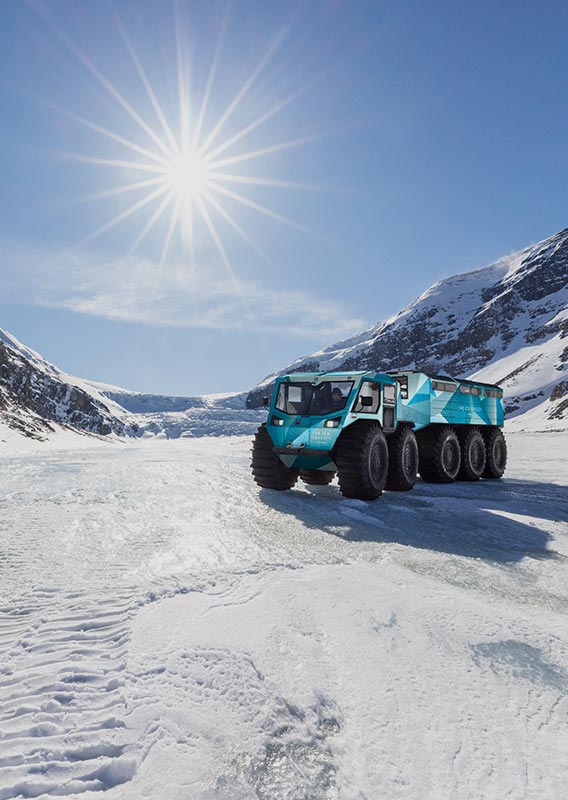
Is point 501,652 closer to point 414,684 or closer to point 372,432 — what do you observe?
point 414,684

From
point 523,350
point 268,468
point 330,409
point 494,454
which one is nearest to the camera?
point 330,409

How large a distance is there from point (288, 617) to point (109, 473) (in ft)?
34.3

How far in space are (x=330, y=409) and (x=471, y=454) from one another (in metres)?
5.92

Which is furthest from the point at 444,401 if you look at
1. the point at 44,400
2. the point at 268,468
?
the point at 44,400

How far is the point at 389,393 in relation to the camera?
31.8ft

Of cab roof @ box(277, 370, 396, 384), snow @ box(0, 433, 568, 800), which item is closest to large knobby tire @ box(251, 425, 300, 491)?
cab roof @ box(277, 370, 396, 384)

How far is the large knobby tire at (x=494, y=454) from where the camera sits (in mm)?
13617

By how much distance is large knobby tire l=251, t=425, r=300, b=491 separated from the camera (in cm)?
938

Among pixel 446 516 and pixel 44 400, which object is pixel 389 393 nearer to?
pixel 446 516

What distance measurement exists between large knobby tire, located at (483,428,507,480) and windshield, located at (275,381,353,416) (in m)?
6.87

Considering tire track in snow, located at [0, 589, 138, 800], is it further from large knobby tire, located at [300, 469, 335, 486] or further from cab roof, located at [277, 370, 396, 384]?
large knobby tire, located at [300, 469, 335, 486]

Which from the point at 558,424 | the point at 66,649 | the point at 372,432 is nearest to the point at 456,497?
the point at 372,432

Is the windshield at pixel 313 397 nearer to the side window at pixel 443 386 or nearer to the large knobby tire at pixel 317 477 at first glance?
the large knobby tire at pixel 317 477

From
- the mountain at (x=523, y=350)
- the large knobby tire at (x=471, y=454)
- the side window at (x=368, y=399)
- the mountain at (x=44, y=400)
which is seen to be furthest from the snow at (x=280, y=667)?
the mountain at (x=523, y=350)
